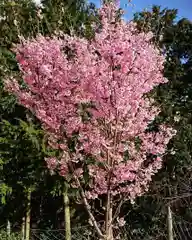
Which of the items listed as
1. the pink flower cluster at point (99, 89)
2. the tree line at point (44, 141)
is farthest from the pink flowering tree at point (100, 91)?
the tree line at point (44, 141)

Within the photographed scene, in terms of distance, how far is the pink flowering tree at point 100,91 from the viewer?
5508 millimetres

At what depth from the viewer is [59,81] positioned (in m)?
5.70

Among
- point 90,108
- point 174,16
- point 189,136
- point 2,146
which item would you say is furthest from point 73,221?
point 174,16

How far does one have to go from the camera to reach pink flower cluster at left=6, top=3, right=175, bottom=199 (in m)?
5.50

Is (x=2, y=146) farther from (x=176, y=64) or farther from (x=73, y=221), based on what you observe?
(x=176, y=64)

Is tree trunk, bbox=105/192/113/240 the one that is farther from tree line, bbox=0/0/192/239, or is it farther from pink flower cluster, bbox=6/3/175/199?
tree line, bbox=0/0/192/239

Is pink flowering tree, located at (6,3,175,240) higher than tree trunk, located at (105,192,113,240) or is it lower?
higher

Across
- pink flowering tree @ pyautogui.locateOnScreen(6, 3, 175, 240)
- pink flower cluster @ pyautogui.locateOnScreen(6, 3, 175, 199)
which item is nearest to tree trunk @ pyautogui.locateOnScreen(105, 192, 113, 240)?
pink flowering tree @ pyautogui.locateOnScreen(6, 3, 175, 240)

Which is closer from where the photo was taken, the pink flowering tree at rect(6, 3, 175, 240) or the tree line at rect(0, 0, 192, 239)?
the pink flowering tree at rect(6, 3, 175, 240)

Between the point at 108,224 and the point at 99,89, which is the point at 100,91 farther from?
the point at 108,224

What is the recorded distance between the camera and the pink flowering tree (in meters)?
5.51

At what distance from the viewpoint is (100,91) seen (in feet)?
18.1

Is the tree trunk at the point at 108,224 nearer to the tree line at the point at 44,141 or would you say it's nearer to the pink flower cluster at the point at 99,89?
the pink flower cluster at the point at 99,89

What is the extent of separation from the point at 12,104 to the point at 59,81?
5.68 m
